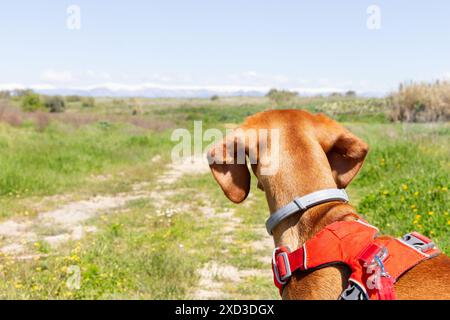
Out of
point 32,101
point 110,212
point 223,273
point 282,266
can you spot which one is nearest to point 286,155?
point 282,266

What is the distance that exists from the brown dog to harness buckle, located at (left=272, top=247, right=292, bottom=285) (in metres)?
0.04

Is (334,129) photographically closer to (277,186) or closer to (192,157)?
(277,186)

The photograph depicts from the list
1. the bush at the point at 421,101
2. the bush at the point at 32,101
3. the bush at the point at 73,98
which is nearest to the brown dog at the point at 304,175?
the bush at the point at 421,101

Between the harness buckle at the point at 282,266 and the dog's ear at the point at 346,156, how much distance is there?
62 centimetres

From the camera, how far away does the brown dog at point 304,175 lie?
1.98 m

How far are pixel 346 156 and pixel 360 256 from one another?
0.75m

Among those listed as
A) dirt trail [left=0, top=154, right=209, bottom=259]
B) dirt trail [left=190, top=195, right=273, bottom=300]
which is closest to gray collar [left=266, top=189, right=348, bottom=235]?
dirt trail [left=190, top=195, right=273, bottom=300]

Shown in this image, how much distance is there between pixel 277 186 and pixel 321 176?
0.23m

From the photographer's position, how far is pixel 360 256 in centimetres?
188

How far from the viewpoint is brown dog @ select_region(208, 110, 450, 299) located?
1.98 meters

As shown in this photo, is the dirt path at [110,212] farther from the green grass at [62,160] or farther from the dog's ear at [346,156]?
the dog's ear at [346,156]

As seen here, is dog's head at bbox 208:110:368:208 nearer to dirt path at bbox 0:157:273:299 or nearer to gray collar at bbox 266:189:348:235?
gray collar at bbox 266:189:348:235
